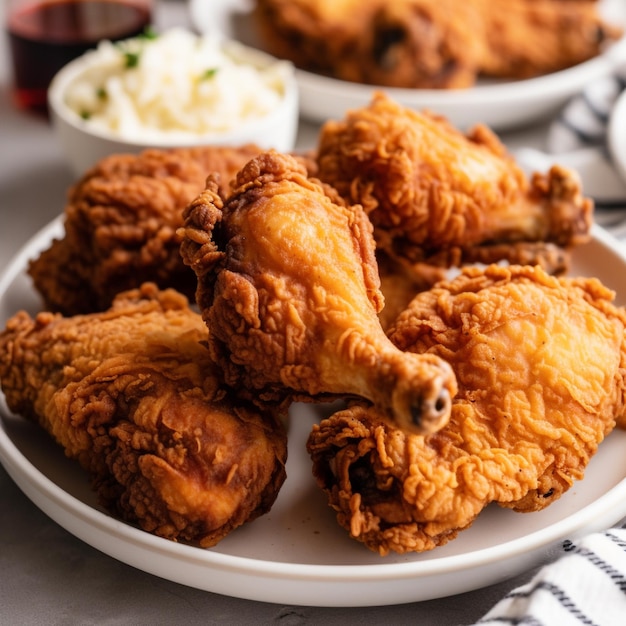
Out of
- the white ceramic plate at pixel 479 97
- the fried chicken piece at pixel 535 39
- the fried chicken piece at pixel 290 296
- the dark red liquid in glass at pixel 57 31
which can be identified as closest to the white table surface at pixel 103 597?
the fried chicken piece at pixel 290 296

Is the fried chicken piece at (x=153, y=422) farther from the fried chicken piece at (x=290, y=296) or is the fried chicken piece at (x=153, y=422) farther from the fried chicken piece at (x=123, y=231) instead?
the fried chicken piece at (x=123, y=231)

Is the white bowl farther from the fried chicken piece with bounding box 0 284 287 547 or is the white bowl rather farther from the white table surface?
the white table surface

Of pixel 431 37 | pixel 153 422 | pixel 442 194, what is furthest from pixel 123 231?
pixel 431 37

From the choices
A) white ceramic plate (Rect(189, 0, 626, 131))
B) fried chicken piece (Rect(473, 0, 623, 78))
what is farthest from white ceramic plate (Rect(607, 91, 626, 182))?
fried chicken piece (Rect(473, 0, 623, 78))

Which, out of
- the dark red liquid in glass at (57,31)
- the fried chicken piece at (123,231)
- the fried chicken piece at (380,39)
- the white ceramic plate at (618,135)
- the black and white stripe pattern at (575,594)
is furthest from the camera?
the dark red liquid in glass at (57,31)

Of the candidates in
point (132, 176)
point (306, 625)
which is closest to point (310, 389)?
point (306, 625)
